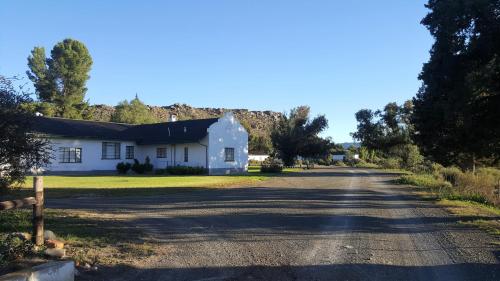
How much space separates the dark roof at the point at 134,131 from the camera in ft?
136

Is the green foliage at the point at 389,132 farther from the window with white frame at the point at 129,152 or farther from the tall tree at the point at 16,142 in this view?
the tall tree at the point at 16,142

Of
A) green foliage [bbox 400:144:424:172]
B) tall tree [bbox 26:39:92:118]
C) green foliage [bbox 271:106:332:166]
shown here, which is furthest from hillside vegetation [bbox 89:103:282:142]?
green foliage [bbox 271:106:332:166]

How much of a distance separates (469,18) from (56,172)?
3267cm

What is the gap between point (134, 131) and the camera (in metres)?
49.1

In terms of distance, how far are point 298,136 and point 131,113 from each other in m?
31.5

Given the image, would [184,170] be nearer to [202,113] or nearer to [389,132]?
[389,132]

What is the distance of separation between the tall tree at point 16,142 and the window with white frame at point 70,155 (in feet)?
106

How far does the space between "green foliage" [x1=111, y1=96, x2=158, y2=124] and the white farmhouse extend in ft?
102

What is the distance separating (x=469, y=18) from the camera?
16.2 meters

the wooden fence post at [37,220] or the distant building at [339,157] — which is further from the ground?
the distant building at [339,157]

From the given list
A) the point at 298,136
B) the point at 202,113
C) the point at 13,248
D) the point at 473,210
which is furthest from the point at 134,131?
the point at 202,113

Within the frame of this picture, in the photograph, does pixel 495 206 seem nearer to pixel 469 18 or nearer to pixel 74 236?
pixel 469 18

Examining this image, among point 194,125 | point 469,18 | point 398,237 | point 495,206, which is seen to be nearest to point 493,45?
point 469,18

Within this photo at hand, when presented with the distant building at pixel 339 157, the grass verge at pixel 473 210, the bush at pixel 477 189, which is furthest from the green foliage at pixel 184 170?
the distant building at pixel 339 157
